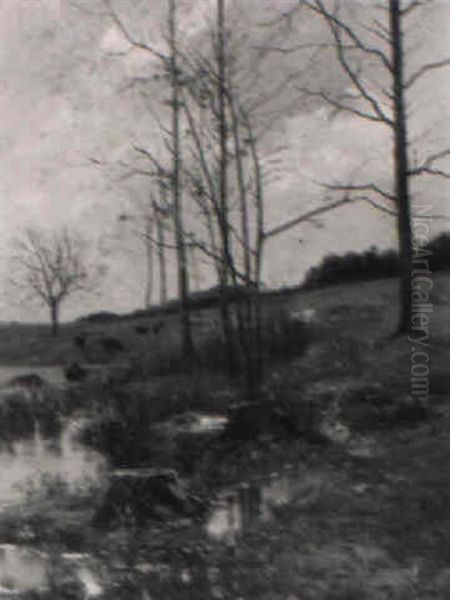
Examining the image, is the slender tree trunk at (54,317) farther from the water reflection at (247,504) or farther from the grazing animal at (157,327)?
the water reflection at (247,504)

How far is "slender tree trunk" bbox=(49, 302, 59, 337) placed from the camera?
54000mm

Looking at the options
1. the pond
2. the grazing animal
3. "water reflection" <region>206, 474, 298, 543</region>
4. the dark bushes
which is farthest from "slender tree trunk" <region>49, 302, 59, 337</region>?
"water reflection" <region>206, 474, 298, 543</region>

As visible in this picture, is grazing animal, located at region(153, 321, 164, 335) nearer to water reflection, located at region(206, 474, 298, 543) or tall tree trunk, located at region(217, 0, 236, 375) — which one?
tall tree trunk, located at region(217, 0, 236, 375)

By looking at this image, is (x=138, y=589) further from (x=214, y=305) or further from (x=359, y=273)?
(x=214, y=305)

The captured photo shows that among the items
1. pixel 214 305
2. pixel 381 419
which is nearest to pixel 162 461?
pixel 381 419

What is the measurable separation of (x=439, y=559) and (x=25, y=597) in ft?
8.75

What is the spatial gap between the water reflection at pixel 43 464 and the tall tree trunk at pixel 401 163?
22.7ft

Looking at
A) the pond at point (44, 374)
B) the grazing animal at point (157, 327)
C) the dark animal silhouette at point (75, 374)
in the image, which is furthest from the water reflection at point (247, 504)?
the grazing animal at point (157, 327)

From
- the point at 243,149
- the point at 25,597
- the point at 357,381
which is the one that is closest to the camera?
the point at 25,597

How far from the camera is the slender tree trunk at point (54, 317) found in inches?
2126

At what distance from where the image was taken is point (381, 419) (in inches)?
532

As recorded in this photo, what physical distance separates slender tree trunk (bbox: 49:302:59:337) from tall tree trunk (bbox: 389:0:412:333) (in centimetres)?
3499

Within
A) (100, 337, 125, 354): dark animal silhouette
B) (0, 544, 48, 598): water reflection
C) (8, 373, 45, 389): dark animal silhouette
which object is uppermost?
(100, 337, 125, 354): dark animal silhouette

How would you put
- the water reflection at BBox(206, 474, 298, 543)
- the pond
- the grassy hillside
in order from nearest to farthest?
the water reflection at BBox(206, 474, 298, 543) < the grassy hillside < the pond
